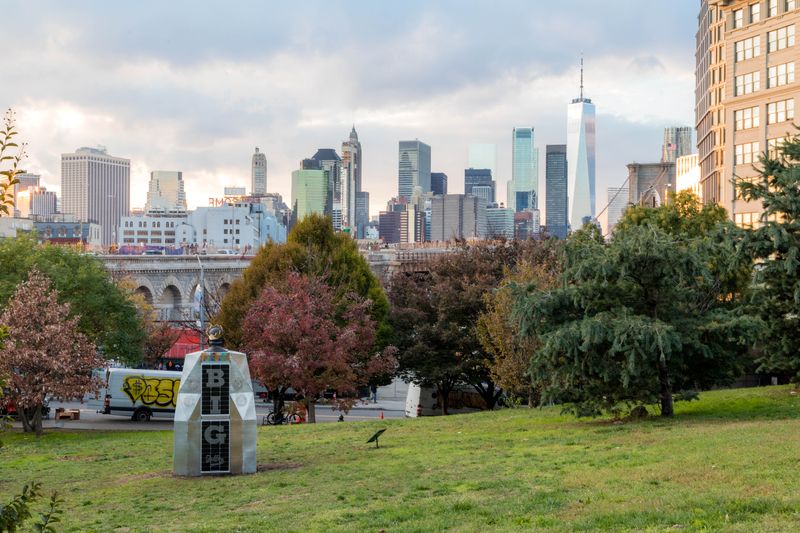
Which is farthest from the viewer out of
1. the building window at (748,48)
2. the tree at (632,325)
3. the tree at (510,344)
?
the building window at (748,48)

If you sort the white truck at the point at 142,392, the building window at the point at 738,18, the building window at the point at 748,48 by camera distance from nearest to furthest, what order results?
A: 1. the white truck at the point at 142,392
2. the building window at the point at 748,48
3. the building window at the point at 738,18

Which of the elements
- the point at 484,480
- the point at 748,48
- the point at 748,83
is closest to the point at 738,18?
the point at 748,48

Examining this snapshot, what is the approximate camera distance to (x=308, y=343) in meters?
43.1

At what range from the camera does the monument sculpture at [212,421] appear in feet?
82.9

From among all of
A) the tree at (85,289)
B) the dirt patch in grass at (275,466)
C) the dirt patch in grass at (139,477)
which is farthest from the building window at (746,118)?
the dirt patch in grass at (139,477)

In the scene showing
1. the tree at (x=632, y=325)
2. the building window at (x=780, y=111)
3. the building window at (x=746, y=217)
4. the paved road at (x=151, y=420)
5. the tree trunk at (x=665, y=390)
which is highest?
the building window at (x=780, y=111)

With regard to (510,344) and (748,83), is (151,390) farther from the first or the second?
(748,83)

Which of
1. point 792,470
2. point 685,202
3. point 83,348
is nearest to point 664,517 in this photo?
point 792,470

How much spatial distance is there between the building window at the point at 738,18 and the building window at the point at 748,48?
1.22 meters

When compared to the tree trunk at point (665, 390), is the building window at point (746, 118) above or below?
above

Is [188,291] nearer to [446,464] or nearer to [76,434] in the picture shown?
[76,434]

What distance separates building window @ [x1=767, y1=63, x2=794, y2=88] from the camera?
2405 inches

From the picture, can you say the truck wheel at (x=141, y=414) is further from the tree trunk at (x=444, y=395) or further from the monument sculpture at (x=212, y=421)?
the monument sculpture at (x=212, y=421)

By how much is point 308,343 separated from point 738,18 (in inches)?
1558
